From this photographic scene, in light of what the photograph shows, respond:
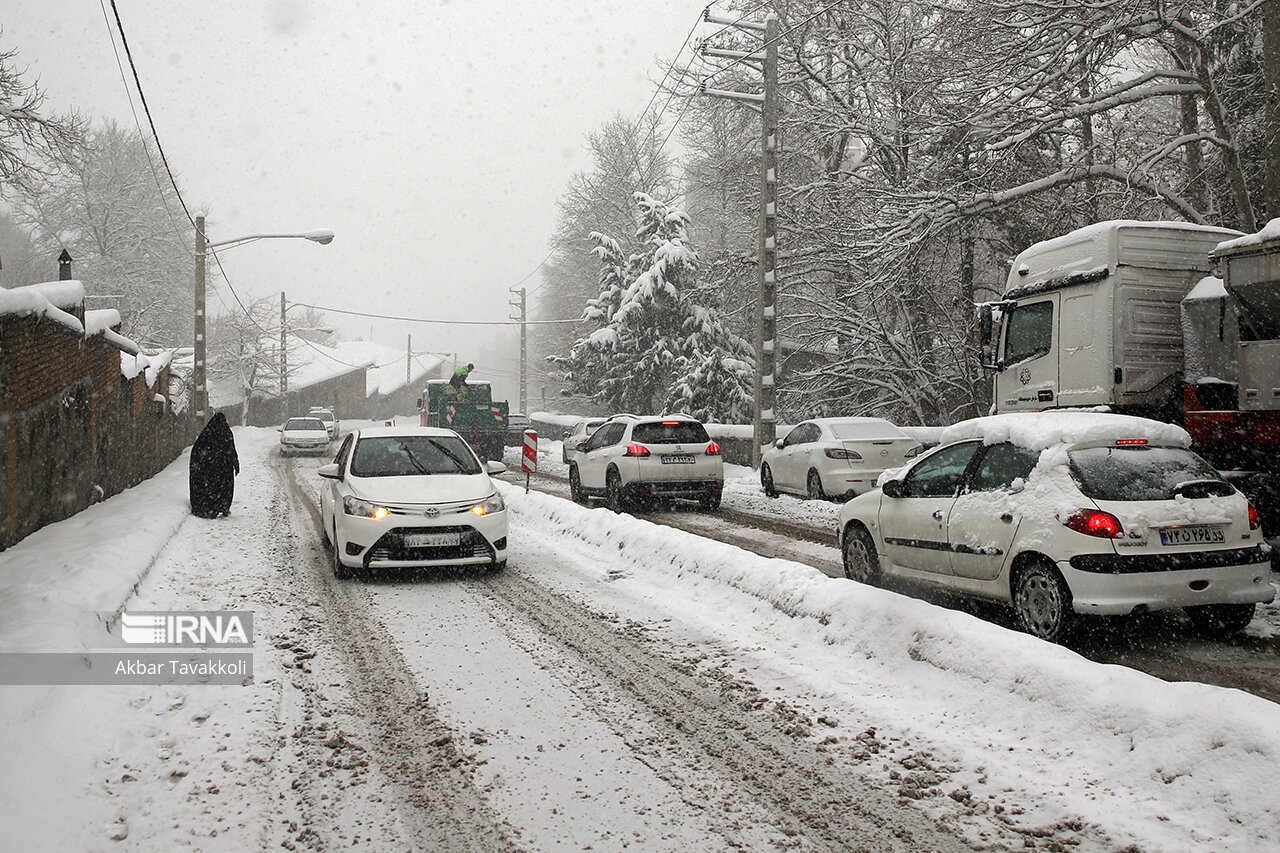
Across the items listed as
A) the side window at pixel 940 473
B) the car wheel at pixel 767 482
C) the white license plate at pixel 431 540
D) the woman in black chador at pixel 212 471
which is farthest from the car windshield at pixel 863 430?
the woman in black chador at pixel 212 471

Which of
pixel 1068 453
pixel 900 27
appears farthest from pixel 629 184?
pixel 1068 453

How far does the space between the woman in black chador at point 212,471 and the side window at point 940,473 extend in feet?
34.5

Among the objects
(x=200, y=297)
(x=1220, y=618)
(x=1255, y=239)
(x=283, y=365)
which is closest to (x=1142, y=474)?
(x=1220, y=618)

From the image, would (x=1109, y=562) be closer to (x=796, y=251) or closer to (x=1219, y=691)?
(x=1219, y=691)

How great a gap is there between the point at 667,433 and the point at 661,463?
1.80ft

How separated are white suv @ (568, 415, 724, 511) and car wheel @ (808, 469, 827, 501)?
166cm

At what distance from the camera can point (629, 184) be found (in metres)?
47.7

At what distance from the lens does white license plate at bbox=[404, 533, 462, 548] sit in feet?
28.5

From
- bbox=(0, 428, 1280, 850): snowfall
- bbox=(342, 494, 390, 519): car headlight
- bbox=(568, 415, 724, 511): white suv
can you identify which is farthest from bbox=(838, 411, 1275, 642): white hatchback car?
bbox=(568, 415, 724, 511): white suv

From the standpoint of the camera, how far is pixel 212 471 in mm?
13922

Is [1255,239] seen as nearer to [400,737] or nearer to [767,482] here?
[400,737]

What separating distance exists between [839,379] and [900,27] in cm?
911

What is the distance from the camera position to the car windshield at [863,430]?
15.2m

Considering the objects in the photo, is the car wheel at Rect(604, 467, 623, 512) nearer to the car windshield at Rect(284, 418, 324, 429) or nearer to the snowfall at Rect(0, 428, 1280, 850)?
the snowfall at Rect(0, 428, 1280, 850)
